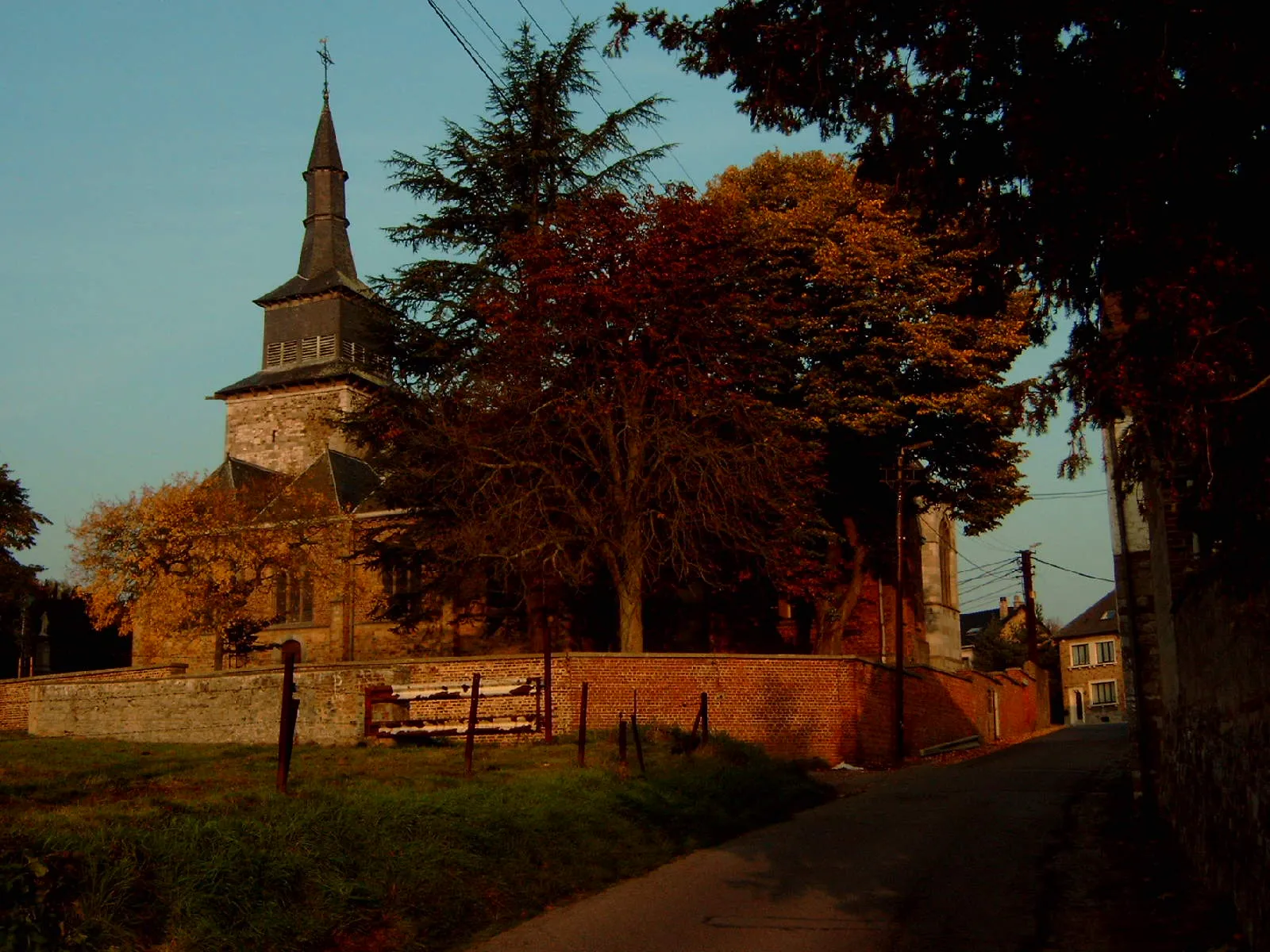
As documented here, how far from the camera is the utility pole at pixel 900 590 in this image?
28.6 meters

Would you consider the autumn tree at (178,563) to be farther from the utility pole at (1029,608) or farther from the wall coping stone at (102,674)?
the utility pole at (1029,608)

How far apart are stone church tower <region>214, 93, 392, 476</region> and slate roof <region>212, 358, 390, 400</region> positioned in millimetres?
51

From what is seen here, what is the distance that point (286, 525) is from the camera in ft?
126

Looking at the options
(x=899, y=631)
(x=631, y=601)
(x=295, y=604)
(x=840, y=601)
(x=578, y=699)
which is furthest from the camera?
(x=295, y=604)

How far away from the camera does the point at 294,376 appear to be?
192ft

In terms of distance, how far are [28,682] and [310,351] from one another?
30816 millimetres

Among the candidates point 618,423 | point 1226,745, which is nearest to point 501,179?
point 618,423

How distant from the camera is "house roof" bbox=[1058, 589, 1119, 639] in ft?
228

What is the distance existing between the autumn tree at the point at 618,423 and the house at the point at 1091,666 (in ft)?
151

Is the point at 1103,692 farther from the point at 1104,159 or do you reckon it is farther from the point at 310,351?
the point at 1104,159

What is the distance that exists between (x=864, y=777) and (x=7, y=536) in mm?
38280

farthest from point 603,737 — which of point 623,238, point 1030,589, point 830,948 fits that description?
point 1030,589

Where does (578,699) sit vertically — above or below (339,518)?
below

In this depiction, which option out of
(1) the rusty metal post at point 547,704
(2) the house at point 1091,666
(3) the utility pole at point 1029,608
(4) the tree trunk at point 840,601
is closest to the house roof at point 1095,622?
(2) the house at point 1091,666
